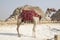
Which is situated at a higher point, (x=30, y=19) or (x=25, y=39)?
(x=30, y=19)

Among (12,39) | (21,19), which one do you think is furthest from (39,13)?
(12,39)

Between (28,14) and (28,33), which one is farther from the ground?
(28,14)

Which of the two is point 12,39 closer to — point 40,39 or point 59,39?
point 40,39

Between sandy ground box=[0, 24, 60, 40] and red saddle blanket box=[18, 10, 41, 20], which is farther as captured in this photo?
red saddle blanket box=[18, 10, 41, 20]

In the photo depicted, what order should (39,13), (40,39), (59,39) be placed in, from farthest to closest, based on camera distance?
(39,13), (40,39), (59,39)

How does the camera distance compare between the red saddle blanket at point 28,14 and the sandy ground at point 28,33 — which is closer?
the sandy ground at point 28,33

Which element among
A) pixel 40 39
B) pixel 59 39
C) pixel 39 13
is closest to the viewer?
pixel 59 39

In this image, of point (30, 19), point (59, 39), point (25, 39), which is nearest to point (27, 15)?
point (30, 19)

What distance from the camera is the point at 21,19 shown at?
9.65 meters

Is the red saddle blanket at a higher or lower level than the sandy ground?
higher

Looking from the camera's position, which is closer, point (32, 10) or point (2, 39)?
point (2, 39)

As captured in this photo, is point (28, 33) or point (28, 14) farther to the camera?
point (28, 33)

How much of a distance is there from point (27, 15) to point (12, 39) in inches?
55.7

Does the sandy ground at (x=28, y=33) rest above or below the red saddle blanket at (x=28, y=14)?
below
